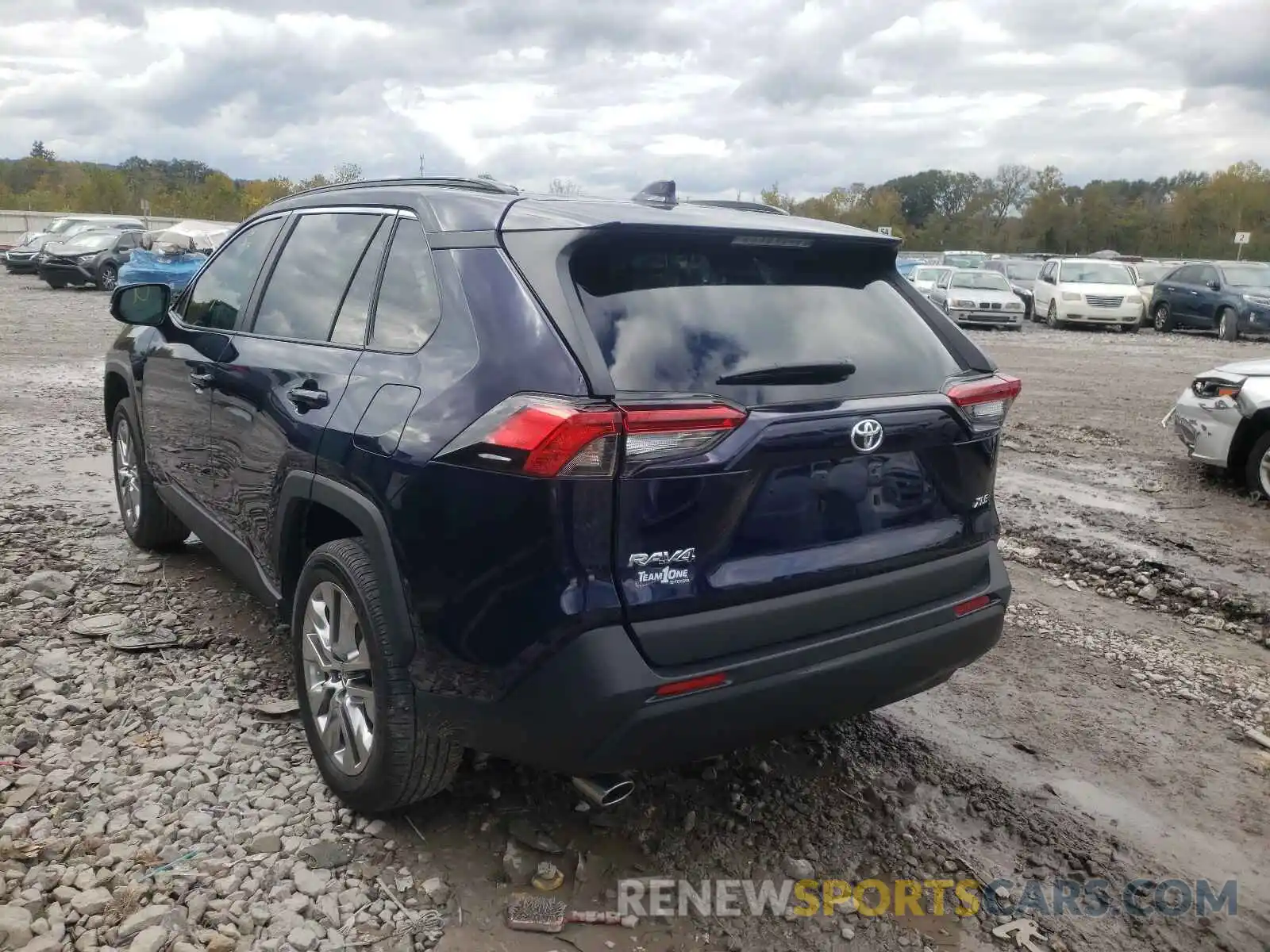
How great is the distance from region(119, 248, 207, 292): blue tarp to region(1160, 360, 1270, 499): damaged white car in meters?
17.4

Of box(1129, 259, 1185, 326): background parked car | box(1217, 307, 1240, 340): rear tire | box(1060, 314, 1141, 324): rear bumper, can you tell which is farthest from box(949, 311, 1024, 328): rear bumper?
box(1217, 307, 1240, 340): rear tire

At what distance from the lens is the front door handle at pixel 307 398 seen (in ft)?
10.2

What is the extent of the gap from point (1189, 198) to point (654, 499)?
71.5 meters

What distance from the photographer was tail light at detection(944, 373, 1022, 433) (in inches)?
116

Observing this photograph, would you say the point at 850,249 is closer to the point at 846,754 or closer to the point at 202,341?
the point at 846,754

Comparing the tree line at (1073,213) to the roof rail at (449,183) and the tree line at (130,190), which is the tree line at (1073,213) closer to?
the tree line at (130,190)

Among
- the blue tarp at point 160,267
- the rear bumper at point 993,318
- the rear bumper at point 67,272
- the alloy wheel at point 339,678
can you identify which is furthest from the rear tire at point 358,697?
the rear bumper at point 67,272

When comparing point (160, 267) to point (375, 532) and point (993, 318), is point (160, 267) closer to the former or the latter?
point (993, 318)

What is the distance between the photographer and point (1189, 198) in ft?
206

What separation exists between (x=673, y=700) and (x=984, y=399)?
4.46ft

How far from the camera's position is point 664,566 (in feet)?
7.91

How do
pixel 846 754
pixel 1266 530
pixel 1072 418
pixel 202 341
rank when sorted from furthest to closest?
pixel 1072 418, pixel 1266 530, pixel 202 341, pixel 846 754

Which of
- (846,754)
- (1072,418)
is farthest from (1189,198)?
(846,754)

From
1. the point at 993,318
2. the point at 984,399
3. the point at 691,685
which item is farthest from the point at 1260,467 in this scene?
the point at 993,318
